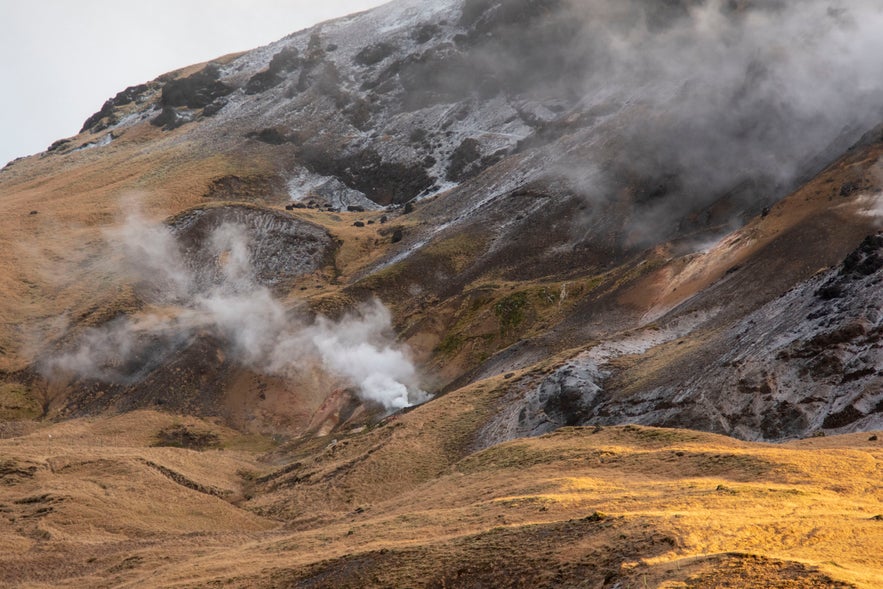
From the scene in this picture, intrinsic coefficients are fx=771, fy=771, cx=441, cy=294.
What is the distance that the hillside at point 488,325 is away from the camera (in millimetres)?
19078

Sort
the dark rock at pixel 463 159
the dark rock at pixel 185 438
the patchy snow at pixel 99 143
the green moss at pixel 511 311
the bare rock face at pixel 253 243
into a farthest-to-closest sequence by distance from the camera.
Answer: the patchy snow at pixel 99 143
the dark rock at pixel 463 159
the bare rock face at pixel 253 243
the green moss at pixel 511 311
the dark rock at pixel 185 438

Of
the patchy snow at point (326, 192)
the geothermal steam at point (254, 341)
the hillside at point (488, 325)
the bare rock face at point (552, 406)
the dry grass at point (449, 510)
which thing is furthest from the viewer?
the patchy snow at point (326, 192)

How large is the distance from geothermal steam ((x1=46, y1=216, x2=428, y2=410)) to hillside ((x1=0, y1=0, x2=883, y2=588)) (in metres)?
0.27

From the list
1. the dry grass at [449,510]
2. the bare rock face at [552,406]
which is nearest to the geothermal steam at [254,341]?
the dry grass at [449,510]

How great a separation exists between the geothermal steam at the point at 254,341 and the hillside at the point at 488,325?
274 mm

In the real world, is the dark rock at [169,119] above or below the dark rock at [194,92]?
below

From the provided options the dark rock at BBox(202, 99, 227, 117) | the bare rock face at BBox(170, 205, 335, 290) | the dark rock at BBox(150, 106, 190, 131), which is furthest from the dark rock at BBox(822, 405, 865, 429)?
the dark rock at BBox(150, 106, 190, 131)

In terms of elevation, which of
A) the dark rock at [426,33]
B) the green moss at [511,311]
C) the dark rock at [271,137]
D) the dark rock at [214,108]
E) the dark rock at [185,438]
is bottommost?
the green moss at [511,311]

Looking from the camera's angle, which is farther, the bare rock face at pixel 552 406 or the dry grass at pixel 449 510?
the bare rock face at pixel 552 406

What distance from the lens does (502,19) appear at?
116 meters

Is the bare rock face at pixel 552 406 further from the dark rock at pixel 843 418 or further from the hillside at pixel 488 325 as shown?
the dark rock at pixel 843 418

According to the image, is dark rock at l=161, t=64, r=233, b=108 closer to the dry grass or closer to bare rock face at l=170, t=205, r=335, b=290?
bare rock face at l=170, t=205, r=335, b=290

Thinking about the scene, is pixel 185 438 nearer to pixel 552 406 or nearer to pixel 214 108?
pixel 552 406

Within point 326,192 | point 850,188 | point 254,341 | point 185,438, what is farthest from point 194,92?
point 850,188
